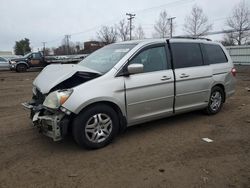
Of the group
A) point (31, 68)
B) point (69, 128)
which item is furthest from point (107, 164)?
point (31, 68)

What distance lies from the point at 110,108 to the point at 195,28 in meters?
44.8

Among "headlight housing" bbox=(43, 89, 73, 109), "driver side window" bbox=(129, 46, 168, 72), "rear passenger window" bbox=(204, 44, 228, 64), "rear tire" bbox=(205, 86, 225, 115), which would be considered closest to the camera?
"headlight housing" bbox=(43, 89, 73, 109)

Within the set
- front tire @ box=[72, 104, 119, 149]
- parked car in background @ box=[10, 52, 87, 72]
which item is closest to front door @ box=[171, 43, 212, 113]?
front tire @ box=[72, 104, 119, 149]

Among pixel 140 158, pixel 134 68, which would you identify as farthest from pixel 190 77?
pixel 140 158

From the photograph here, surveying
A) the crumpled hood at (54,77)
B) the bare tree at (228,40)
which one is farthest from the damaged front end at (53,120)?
the bare tree at (228,40)

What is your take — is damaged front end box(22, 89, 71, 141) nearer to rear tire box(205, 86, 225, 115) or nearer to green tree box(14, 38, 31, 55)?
rear tire box(205, 86, 225, 115)

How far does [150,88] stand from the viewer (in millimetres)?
4738

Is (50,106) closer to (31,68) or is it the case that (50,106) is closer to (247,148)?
(247,148)

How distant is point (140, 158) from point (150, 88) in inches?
53.9

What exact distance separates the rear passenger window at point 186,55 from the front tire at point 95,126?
1838 mm

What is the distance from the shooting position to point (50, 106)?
13.2ft

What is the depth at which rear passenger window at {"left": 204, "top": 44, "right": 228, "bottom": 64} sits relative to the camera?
5983 millimetres

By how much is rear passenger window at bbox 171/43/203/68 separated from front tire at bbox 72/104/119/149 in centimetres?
184

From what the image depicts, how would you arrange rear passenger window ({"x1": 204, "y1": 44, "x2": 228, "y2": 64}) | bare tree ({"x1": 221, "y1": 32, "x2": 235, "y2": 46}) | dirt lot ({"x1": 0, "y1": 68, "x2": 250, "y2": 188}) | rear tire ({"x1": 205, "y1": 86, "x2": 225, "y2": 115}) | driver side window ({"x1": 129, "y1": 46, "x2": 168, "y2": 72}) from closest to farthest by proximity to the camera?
dirt lot ({"x1": 0, "y1": 68, "x2": 250, "y2": 188}), driver side window ({"x1": 129, "y1": 46, "x2": 168, "y2": 72}), rear passenger window ({"x1": 204, "y1": 44, "x2": 228, "y2": 64}), rear tire ({"x1": 205, "y1": 86, "x2": 225, "y2": 115}), bare tree ({"x1": 221, "y1": 32, "x2": 235, "y2": 46})
